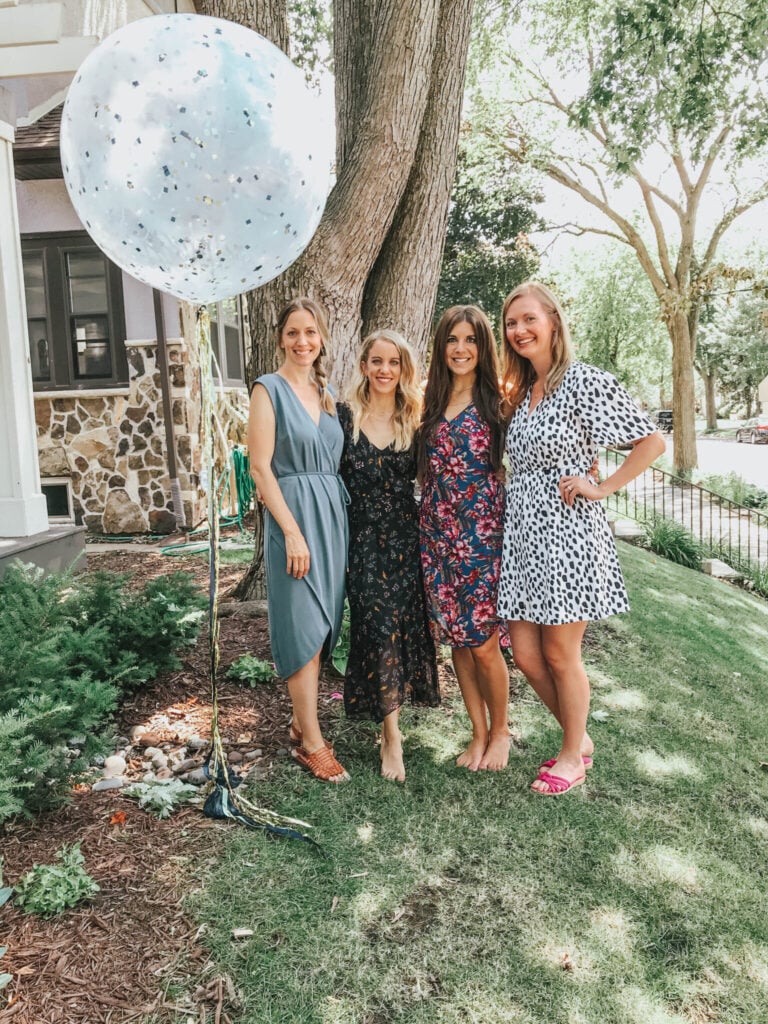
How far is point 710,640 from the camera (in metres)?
5.44

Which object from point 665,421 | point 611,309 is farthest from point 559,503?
point 665,421

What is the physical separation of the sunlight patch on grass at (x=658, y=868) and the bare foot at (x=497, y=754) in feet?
2.06

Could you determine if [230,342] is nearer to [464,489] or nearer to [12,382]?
[12,382]

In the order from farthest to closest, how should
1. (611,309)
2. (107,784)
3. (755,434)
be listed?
1. (755,434)
2. (611,309)
3. (107,784)

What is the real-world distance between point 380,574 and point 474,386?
84 centimetres

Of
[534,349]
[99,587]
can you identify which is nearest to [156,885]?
[99,587]

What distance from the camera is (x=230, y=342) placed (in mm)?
9969

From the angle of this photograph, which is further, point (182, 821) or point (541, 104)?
point (541, 104)

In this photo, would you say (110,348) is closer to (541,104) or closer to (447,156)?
(447,156)

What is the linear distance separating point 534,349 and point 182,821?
2.16 metres

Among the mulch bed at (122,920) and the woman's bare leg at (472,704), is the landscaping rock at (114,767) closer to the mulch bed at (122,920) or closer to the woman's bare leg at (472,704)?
the mulch bed at (122,920)

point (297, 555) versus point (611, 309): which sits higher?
point (611, 309)

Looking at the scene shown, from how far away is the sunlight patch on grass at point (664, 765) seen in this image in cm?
325

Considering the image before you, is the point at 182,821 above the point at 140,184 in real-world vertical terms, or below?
below
